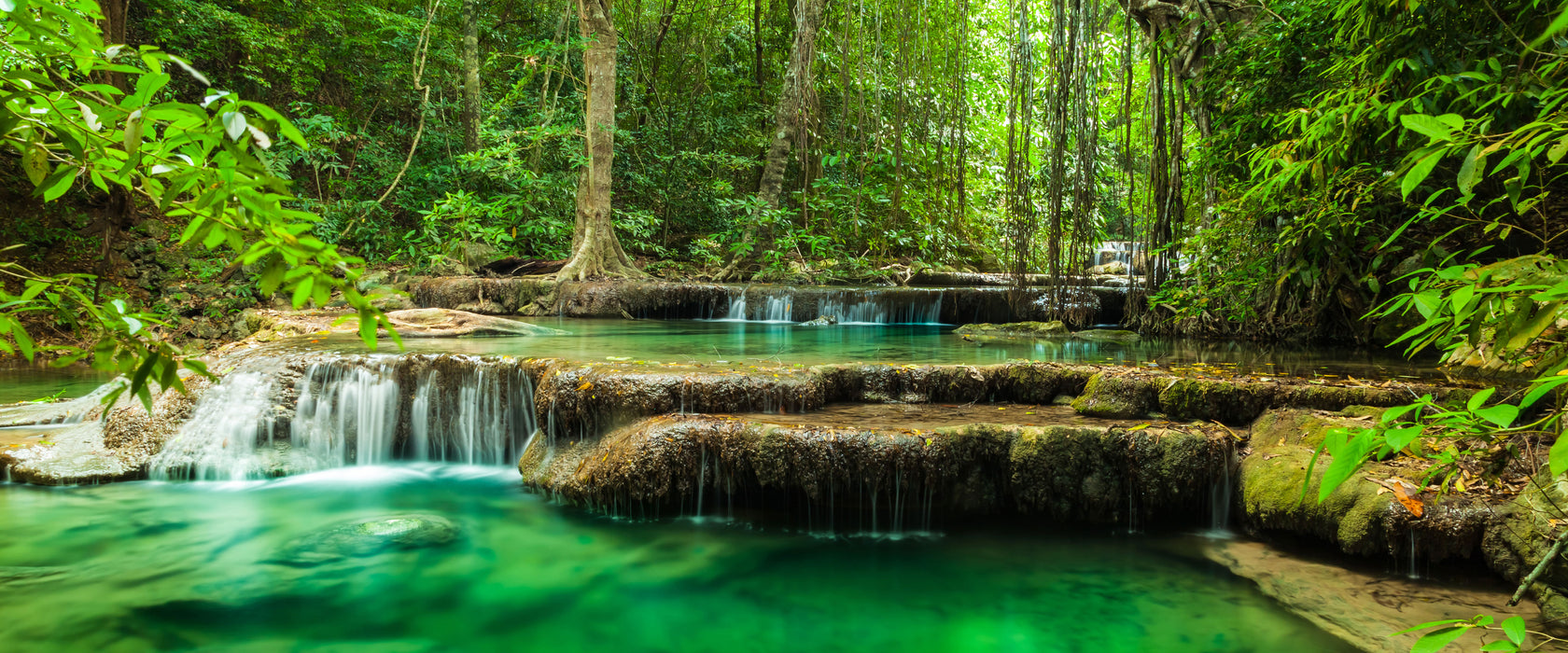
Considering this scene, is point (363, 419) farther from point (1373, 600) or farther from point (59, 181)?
point (1373, 600)

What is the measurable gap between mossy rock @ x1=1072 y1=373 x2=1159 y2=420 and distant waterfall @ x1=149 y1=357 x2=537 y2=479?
10.9 feet

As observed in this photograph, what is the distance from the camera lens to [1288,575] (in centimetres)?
311

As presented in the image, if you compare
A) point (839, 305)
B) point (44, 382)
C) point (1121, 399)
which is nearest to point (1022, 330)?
point (839, 305)

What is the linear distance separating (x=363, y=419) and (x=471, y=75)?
964 cm

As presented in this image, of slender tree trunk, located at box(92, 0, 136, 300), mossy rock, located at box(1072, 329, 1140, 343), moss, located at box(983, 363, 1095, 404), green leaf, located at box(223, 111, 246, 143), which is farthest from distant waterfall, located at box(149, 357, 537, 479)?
slender tree trunk, located at box(92, 0, 136, 300)

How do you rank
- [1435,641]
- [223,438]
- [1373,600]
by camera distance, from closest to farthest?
[1435,641], [1373,600], [223,438]

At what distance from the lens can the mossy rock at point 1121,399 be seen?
4055 mm

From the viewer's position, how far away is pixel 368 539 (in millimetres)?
3787

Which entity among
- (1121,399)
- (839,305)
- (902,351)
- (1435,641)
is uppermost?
(839,305)

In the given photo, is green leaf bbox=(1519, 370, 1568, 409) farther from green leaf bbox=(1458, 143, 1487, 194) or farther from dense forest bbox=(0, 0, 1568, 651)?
green leaf bbox=(1458, 143, 1487, 194)

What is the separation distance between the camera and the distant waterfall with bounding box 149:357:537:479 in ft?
15.8

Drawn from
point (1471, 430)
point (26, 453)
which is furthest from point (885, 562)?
point (26, 453)

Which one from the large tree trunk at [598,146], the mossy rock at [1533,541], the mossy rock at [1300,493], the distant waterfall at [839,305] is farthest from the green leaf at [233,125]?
the large tree trunk at [598,146]

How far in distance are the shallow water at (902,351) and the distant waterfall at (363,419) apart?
1.24 ft
